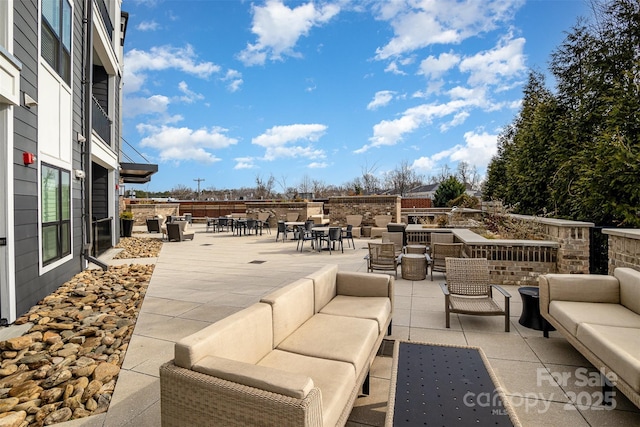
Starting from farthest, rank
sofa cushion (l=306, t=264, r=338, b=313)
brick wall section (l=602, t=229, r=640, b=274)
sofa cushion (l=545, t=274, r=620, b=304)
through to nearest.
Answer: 1. brick wall section (l=602, t=229, r=640, b=274)
2. sofa cushion (l=545, t=274, r=620, b=304)
3. sofa cushion (l=306, t=264, r=338, b=313)

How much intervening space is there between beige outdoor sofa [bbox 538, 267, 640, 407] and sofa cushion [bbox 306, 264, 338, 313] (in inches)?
84.4

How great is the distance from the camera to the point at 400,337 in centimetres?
351

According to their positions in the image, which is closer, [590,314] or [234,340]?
[234,340]

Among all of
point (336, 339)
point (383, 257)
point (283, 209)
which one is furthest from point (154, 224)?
point (336, 339)

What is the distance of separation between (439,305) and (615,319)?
6.65ft

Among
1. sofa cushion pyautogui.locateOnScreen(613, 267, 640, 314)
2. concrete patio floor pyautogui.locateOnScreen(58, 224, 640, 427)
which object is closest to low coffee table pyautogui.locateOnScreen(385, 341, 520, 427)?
concrete patio floor pyautogui.locateOnScreen(58, 224, 640, 427)

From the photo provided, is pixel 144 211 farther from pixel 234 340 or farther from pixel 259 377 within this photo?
pixel 259 377

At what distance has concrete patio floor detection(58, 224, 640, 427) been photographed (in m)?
2.20

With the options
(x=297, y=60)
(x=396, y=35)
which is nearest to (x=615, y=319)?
(x=396, y=35)

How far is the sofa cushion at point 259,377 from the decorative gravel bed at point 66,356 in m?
1.42

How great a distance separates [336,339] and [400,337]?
1.37m

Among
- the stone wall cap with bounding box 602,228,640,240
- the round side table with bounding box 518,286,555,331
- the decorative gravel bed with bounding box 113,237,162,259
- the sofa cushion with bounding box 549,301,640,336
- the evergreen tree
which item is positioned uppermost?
the evergreen tree

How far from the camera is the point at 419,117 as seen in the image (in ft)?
58.5

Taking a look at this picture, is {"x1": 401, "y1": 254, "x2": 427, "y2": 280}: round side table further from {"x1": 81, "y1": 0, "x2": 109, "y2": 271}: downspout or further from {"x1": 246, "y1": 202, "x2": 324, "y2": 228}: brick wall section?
{"x1": 246, "y1": 202, "x2": 324, "y2": 228}: brick wall section
